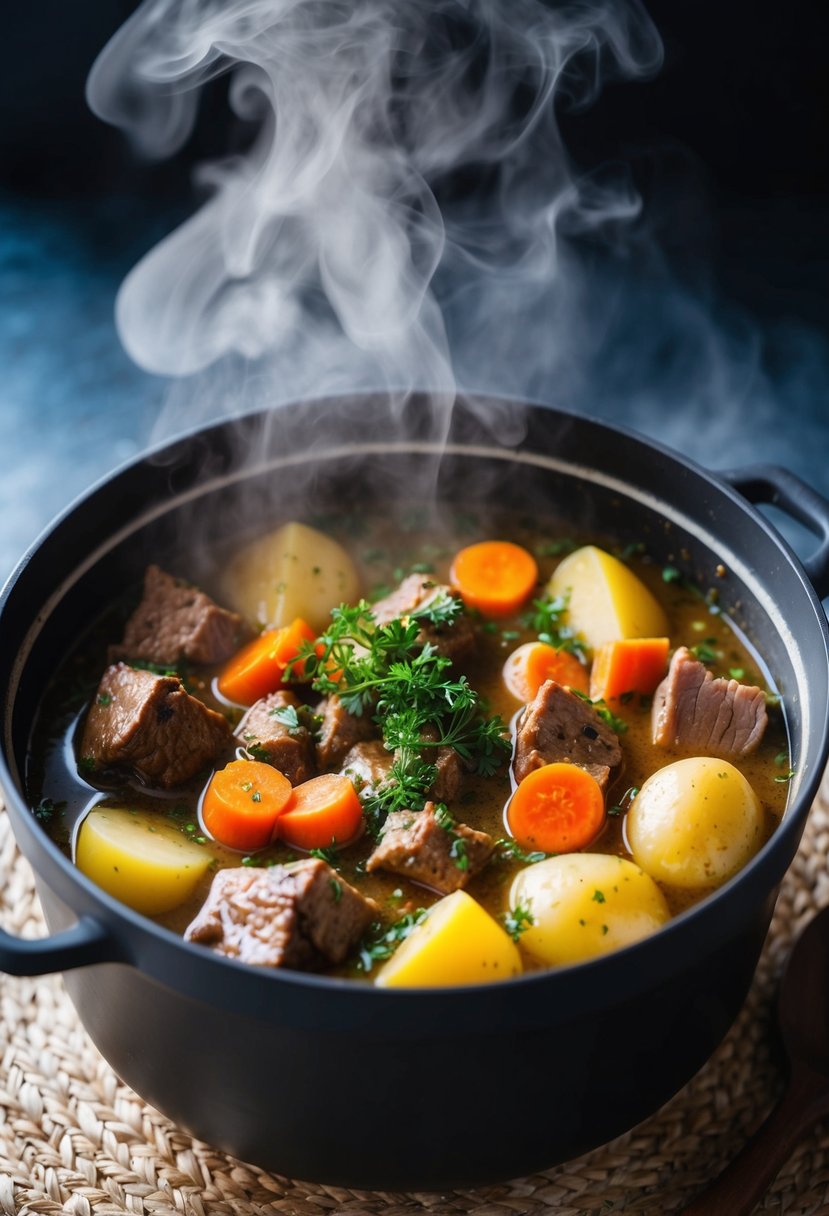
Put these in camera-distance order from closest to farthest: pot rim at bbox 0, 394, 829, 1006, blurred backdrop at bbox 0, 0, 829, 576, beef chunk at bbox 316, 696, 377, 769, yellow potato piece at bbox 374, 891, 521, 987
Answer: pot rim at bbox 0, 394, 829, 1006
yellow potato piece at bbox 374, 891, 521, 987
beef chunk at bbox 316, 696, 377, 769
blurred backdrop at bbox 0, 0, 829, 576

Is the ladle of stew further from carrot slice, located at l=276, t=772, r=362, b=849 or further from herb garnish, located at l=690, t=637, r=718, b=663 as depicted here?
carrot slice, located at l=276, t=772, r=362, b=849

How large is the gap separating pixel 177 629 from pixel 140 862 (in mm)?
787

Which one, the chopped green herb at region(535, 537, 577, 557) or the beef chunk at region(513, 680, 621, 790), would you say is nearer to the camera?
the beef chunk at region(513, 680, 621, 790)

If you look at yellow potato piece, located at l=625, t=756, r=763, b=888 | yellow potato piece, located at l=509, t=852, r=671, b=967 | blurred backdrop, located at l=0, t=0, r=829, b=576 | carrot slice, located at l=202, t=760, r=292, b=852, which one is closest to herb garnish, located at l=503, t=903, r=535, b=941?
yellow potato piece, located at l=509, t=852, r=671, b=967

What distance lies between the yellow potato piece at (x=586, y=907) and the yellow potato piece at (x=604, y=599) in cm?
83

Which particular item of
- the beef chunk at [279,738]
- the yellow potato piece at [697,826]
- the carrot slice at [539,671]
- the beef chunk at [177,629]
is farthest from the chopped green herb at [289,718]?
the yellow potato piece at [697,826]

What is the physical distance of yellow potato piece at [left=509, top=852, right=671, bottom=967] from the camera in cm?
245

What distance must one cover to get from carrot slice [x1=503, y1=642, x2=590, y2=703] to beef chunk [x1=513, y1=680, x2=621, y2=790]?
7.8 inches

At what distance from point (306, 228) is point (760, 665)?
199 cm

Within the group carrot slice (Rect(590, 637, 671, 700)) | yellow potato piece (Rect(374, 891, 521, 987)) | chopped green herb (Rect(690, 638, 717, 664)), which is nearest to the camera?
yellow potato piece (Rect(374, 891, 521, 987))

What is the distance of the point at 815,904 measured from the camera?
3307mm

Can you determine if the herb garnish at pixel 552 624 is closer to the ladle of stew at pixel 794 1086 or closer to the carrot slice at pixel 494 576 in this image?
the carrot slice at pixel 494 576

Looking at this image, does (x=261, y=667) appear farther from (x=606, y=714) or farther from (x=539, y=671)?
(x=606, y=714)

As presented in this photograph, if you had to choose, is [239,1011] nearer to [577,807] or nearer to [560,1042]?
[560,1042]
